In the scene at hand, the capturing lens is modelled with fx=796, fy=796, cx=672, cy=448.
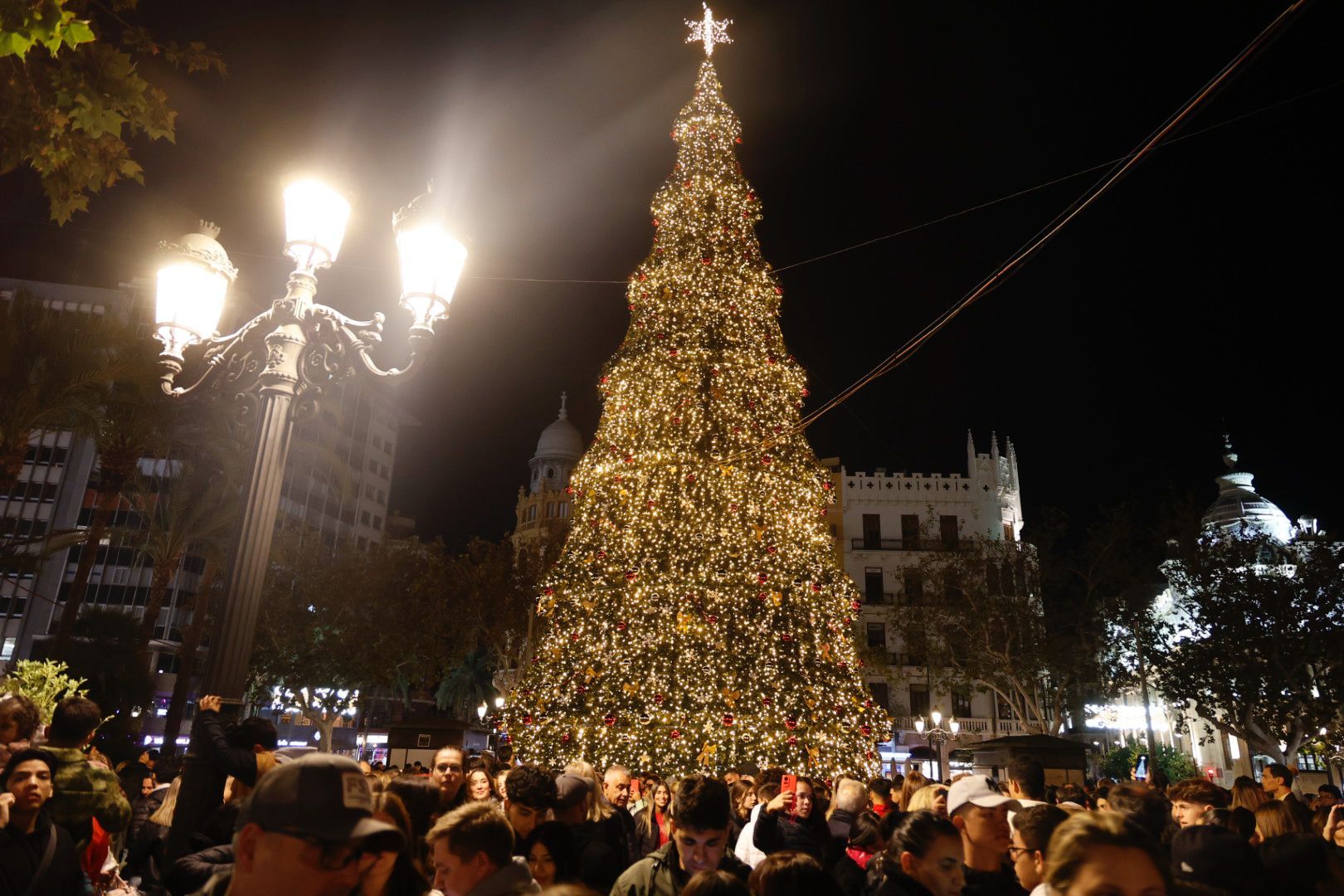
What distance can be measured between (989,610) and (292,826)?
99.2ft

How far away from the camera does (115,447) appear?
17.2 m

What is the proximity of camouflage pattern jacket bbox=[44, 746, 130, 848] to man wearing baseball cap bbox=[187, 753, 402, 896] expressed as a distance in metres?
2.93

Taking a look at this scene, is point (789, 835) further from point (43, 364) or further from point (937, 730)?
point (937, 730)

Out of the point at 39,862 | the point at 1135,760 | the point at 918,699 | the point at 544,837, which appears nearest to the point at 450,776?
the point at 544,837

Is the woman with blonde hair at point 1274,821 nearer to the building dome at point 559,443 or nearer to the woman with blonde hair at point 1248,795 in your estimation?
the woman with blonde hair at point 1248,795

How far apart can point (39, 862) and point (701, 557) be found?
1082 centimetres

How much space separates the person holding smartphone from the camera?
493 centimetres

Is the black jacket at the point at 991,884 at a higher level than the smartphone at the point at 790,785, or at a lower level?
lower

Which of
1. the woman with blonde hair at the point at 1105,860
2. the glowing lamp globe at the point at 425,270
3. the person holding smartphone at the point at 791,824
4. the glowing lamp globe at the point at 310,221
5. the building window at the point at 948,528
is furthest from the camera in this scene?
the building window at the point at 948,528

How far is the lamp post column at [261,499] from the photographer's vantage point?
4629 millimetres

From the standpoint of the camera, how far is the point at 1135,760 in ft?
116

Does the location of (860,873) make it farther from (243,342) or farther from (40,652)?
(40,652)

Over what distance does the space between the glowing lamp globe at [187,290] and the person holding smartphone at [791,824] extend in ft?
16.6

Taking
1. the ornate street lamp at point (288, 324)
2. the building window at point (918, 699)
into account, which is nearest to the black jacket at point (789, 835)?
the ornate street lamp at point (288, 324)
